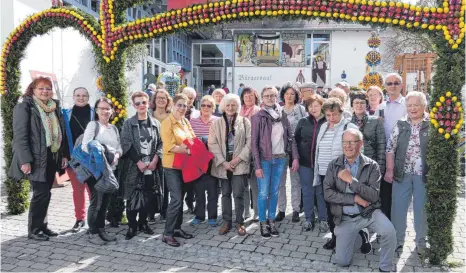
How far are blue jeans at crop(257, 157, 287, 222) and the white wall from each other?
78.1 feet

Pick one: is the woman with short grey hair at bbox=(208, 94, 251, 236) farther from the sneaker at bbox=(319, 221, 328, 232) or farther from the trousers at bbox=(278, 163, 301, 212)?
the sneaker at bbox=(319, 221, 328, 232)

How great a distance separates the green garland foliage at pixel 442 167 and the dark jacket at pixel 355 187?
0.66m

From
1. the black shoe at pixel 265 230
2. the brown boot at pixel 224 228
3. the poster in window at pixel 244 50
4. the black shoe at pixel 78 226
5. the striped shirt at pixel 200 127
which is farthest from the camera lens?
the poster in window at pixel 244 50

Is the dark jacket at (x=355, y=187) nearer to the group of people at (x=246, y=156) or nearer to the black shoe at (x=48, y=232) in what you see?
the group of people at (x=246, y=156)

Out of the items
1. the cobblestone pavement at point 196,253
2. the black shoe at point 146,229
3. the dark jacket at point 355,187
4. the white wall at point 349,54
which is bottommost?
the cobblestone pavement at point 196,253

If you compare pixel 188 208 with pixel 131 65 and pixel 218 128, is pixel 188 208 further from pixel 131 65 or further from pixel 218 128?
pixel 131 65

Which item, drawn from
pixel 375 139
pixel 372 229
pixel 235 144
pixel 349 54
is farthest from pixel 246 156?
pixel 349 54

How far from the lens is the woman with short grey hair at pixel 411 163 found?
4488mm

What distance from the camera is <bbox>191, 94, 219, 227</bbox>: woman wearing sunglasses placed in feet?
18.4

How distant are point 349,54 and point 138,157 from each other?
2496 cm

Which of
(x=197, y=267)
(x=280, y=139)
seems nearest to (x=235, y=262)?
(x=197, y=267)

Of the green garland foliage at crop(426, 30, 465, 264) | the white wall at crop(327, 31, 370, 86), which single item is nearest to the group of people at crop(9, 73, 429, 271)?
the green garland foliage at crop(426, 30, 465, 264)

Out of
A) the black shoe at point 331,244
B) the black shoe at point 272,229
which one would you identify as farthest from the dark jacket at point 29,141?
the black shoe at point 331,244

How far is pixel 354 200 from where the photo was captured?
4258 mm
